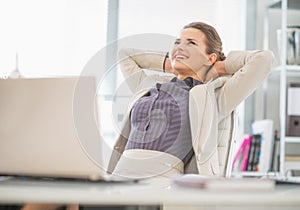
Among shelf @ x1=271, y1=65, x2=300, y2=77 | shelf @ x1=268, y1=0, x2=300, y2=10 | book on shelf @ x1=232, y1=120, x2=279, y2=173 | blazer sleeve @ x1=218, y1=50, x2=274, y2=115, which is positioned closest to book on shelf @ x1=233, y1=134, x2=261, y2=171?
book on shelf @ x1=232, y1=120, x2=279, y2=173

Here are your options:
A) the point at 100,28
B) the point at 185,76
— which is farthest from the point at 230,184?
the point at 100,28

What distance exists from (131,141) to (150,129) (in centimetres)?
9

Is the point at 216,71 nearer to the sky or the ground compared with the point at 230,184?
nearer to the sky

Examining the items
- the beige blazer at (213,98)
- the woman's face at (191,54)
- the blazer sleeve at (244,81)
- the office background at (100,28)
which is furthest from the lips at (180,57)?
the office background at (100,28)

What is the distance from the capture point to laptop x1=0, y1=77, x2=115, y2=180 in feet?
3.60

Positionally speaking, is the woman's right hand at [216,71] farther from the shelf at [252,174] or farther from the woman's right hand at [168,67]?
the shelf at [252,174]

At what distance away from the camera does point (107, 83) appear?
3.51m

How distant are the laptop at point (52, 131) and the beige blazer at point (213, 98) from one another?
99 centimetres

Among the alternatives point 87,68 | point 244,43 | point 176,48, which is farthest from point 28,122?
point 244,43

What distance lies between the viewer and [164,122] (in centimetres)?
217

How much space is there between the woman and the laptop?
879 millimetres

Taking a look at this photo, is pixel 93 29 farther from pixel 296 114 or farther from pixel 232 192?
pixel 232 192

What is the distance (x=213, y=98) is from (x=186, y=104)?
11 centimetres

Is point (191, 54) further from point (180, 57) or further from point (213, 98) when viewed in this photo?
point (213, 98)
